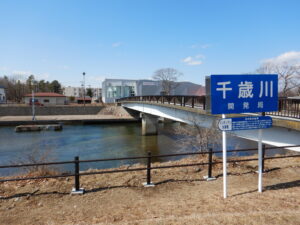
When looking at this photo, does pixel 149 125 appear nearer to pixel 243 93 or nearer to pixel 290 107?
pixel 290 107

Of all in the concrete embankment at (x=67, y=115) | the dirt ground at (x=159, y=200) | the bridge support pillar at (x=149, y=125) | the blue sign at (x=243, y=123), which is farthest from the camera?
the concrete embankment at (x=67, y=115)

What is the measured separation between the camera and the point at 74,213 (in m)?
4.38

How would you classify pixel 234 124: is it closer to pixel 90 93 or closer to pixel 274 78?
pixel 274 78

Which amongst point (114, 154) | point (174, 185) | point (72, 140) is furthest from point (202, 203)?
point (72, 140)

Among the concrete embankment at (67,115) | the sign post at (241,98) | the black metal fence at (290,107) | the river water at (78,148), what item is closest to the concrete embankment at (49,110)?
the concrete embankment at (67,115)

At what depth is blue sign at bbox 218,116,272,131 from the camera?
4.60m

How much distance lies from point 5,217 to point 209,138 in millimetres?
9213

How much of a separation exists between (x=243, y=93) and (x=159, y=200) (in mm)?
3189

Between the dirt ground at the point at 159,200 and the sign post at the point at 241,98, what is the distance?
0.80 metres

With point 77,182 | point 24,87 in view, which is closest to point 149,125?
point 77,182

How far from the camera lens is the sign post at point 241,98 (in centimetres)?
462

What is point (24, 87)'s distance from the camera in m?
82.6

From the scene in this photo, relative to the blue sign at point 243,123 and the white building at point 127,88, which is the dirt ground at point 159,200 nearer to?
the blue sign at point 243,123

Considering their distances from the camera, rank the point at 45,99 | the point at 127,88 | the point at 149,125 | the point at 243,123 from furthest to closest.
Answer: the point at 127,88, the point at 45,99, the point at 149,125, the point at 243,123
